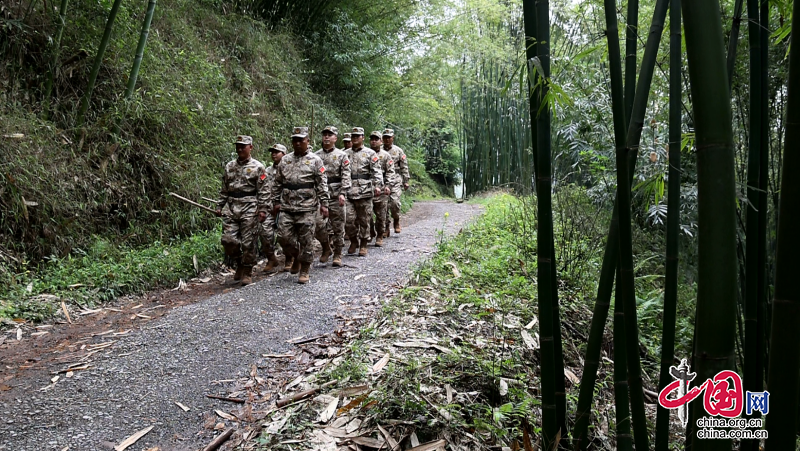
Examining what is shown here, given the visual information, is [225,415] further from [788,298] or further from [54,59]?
[54,59]

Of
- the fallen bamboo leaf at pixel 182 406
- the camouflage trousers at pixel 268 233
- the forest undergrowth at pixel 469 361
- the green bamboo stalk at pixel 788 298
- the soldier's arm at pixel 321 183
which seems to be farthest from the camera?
the camouflage trousers at pixel 268 233

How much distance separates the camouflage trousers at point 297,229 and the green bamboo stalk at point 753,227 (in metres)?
5.13

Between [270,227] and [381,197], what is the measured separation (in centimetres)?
273

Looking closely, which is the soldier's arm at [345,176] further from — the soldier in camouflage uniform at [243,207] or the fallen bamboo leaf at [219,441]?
the fallen bamboo leaf at [219,441]

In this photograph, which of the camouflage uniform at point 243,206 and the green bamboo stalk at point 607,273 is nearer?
the green bamboo stalk at point 607,273

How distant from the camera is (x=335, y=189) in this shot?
24.6 ft

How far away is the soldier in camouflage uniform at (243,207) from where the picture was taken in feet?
20.9

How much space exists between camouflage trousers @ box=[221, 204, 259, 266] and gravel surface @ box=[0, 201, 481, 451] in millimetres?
606

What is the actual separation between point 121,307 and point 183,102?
4800mm

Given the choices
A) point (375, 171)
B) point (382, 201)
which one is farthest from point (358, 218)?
point (382, 201)

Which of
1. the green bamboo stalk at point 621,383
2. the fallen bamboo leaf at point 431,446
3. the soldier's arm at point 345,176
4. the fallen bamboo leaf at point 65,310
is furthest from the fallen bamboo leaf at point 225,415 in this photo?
the soldier's arm at point 345,176

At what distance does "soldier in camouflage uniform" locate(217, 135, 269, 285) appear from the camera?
20.9 ft

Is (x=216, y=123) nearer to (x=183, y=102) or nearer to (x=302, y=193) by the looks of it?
(x=183, y=102)

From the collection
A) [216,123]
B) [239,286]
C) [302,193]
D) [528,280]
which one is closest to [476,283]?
[528,280]
